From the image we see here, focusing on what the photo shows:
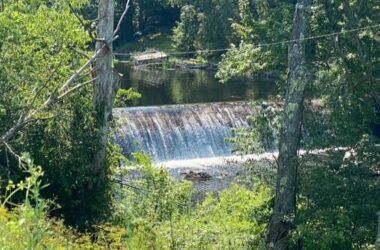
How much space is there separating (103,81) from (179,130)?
12.4 m

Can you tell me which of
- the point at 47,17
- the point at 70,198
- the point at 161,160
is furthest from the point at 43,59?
the point at 161,160

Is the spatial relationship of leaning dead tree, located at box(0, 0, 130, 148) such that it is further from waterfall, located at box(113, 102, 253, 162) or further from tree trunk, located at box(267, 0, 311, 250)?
waterfall, located at box(113, 102, 253, 162)

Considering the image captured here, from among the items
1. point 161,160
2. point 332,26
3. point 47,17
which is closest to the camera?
point 47,17

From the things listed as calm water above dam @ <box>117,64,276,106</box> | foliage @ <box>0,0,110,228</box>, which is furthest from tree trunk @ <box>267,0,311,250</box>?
calm water above dam @ <box>117,64,276,106</box>

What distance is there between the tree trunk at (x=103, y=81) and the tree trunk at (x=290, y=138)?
3475mm

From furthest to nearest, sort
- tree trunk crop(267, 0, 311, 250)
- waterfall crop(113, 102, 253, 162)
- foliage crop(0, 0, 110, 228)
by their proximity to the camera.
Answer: waterfall crop(113, 102, 253, 162)
tree trunk crop(267, 0, 311, 250)
foliage crop(0, 0, 110, 228)

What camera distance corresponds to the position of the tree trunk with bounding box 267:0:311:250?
12.8 metres

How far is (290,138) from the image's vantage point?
42.6 feet

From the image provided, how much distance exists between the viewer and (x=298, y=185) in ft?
43.1

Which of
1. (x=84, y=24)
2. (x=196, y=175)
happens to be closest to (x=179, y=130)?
(x=196, y=175)

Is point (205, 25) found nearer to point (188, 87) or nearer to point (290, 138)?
point (188, 87)

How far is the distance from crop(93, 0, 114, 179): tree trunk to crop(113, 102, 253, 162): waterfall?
35.4ft

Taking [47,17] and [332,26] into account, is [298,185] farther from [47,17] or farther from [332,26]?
[47,17]

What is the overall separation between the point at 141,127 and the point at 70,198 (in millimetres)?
12265
